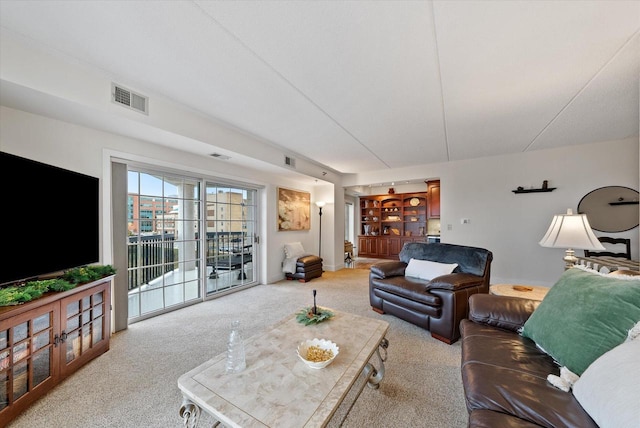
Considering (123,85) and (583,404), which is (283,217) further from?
(583,404)

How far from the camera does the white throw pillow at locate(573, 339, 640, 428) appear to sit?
0.76 meters


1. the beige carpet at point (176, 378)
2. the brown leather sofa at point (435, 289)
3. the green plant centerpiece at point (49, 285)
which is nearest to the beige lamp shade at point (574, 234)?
the brown leather sofa at point (435, 289)

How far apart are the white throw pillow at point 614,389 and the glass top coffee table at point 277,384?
919mm

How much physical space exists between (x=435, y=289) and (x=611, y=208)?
12.1 feet

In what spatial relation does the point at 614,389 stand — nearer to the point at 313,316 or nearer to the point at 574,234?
the point at 313,316

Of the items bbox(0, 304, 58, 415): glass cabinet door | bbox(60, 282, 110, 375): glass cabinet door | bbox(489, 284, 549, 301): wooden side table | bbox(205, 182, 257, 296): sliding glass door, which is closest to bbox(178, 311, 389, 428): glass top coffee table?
bbox(0, 304, 58, 415): glass cabinet door

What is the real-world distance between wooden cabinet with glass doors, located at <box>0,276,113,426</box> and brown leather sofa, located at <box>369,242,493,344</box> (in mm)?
2973

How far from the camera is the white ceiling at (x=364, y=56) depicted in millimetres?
1428

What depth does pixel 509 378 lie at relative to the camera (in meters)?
1.17

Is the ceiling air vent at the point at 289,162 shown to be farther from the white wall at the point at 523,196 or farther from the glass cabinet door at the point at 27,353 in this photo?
the glass cabinet door at the point at 27,353

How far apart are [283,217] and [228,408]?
4249 millimetres

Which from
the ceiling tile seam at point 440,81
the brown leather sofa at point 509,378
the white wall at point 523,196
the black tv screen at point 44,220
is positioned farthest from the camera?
the white wall at point 523,196

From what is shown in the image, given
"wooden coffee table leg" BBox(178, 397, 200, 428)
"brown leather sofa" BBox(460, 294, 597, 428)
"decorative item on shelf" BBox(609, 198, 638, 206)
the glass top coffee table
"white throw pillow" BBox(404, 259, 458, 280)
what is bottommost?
"wooden coffee table leg" BBox(178, 397, 200, 428)

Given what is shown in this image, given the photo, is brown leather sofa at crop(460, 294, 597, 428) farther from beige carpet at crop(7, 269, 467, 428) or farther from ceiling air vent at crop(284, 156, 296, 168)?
ceiling air vent at crop(284, 156, 296, 168)
